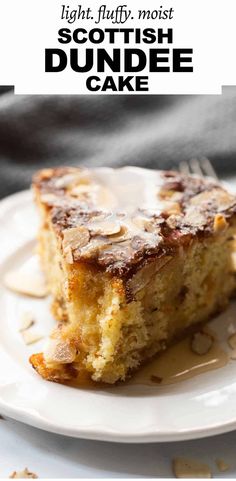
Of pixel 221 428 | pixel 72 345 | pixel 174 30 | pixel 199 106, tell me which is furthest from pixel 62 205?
pixel 199 106

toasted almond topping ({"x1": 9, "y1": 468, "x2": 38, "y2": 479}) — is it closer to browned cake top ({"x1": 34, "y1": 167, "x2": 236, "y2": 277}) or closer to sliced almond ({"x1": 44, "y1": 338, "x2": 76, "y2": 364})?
sliced almond ({"x1": 44, "y1": 338, "x2": 76, "y2": 364})

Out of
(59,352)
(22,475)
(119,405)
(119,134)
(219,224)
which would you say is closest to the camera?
(22,475)

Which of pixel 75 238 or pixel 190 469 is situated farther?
pixel 75 238

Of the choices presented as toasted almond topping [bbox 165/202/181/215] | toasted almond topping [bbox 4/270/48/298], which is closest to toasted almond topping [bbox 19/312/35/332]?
toasted almond topping [bbox 4/270/48/298]

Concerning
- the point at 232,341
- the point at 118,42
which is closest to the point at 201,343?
the point at 232,341

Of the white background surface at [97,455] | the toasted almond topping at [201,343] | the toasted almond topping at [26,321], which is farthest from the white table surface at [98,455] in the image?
the toasted almond topping at [26,321]

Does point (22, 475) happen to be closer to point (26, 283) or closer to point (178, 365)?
point (178, 365)
